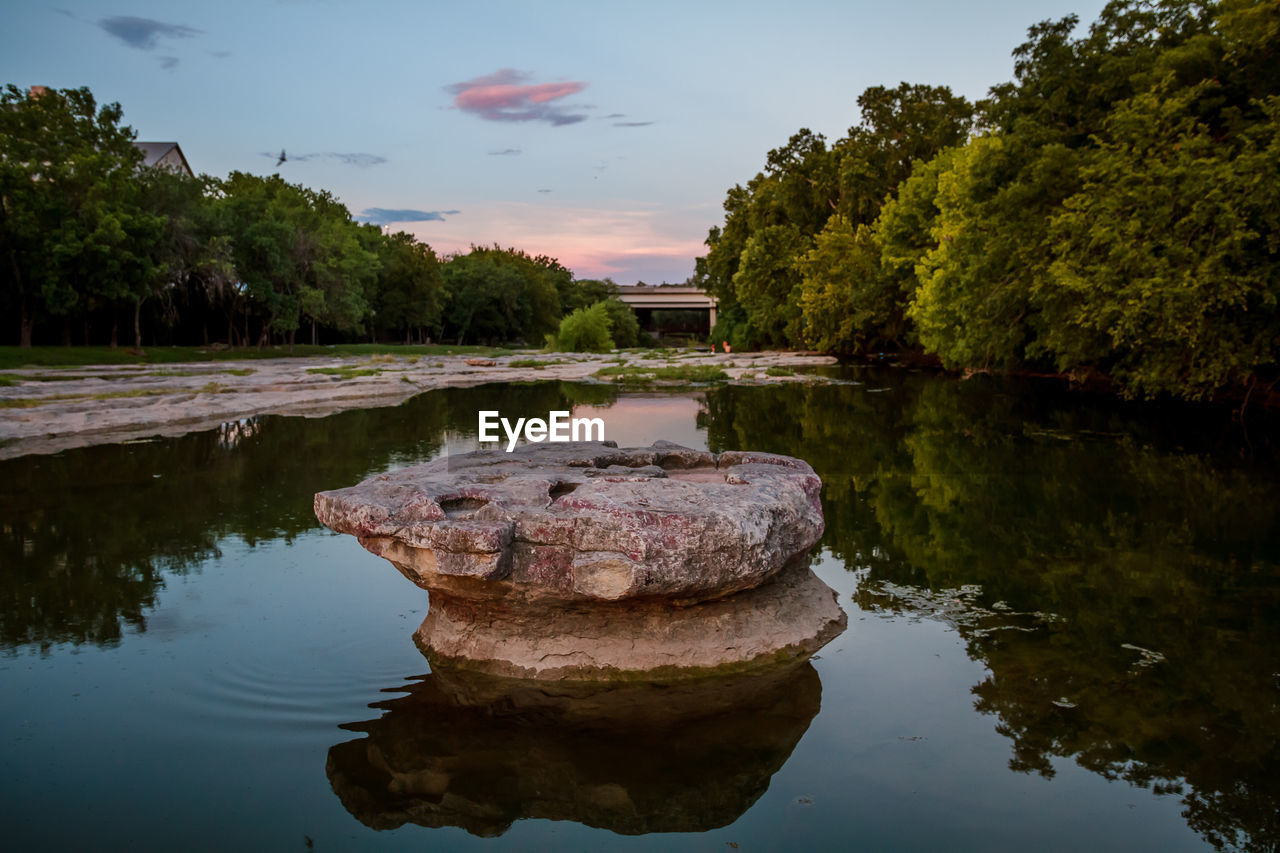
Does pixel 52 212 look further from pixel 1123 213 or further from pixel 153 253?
pixel 1123 213

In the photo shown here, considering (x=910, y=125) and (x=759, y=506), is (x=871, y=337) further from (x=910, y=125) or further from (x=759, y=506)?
(x=759, y=506)

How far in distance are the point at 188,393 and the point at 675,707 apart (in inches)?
832

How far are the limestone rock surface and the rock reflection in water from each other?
2.03ft

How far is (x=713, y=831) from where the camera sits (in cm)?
406

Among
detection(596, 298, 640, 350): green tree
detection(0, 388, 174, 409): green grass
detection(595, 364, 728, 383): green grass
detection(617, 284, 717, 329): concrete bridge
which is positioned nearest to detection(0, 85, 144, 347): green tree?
detection(0, 388, 174, 409): green grass

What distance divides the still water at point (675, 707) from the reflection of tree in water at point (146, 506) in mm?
56

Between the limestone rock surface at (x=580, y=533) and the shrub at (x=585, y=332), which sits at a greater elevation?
the shrub at (x=585, y=332)

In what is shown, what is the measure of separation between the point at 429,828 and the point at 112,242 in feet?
124

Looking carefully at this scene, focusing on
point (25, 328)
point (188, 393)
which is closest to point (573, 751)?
point (188, 393)

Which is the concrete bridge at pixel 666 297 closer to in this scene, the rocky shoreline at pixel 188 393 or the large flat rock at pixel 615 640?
the rocky shoreline at pixel 188 393

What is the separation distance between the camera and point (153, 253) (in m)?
38.3

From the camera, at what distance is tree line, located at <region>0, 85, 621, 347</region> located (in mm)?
34688

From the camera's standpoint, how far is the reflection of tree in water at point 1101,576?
469 centimetres

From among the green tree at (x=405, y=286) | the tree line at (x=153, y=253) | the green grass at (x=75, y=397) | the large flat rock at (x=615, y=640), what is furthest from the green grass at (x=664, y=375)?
the green tree at (x=405, y=286)
